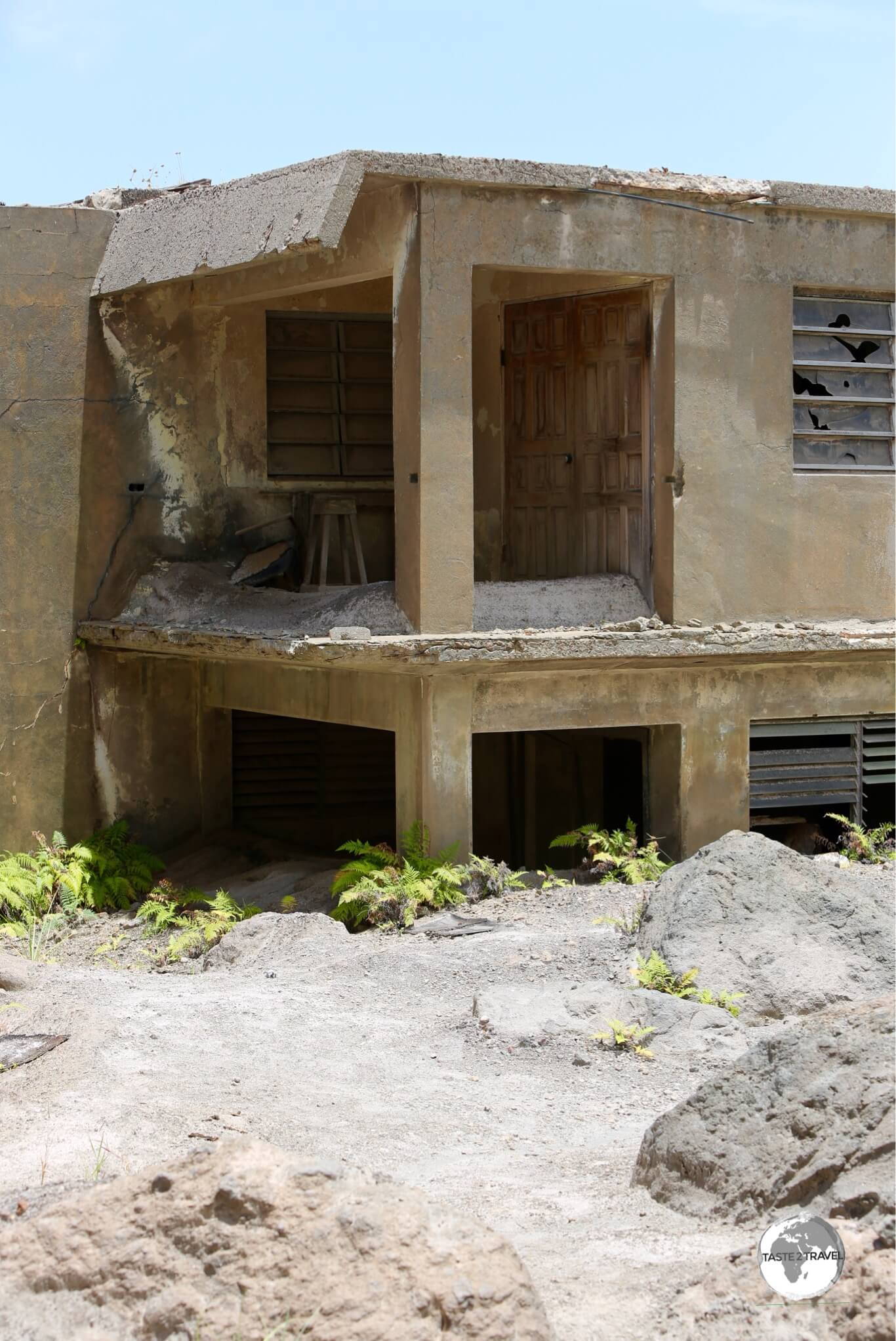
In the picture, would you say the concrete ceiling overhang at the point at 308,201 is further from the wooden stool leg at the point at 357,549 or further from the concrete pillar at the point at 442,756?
the concrete pillar at the point at 442,756

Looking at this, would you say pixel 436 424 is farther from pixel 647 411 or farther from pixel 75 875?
pixel 75 875

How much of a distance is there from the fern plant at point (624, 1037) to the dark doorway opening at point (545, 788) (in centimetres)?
708

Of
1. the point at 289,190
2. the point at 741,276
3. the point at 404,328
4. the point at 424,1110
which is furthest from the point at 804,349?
the point at 424,1110

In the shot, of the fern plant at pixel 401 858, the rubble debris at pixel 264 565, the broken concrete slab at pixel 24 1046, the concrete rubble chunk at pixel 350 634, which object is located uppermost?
the rubble debris at pixel 264 565

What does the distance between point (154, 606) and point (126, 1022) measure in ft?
17.6

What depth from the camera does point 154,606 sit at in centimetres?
1246

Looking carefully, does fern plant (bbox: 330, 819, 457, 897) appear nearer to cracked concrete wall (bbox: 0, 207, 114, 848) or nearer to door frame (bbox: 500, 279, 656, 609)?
door frame (bbox: 500, 279, 656, 609)

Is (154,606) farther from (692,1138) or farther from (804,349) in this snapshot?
(692,1138)

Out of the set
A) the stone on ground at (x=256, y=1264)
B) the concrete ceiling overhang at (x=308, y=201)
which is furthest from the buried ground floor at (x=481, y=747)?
the stone on ground at (x=256, y=1264)

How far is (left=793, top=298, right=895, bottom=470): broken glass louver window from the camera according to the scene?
11.6 meters

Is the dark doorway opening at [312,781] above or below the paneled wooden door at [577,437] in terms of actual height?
below

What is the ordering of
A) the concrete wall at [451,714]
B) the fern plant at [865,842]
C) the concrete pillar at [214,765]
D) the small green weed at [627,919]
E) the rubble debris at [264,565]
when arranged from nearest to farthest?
1. the small green weed at [627,919]
2. the concrete wall at [451,714]
3. the fern plant at [865,842]
4. the rubble debris at [264,565]
5. the concrete pillar at [214,765]

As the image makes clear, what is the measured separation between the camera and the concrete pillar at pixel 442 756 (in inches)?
426

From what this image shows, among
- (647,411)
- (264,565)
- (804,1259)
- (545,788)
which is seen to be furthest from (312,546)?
(804,1259)
